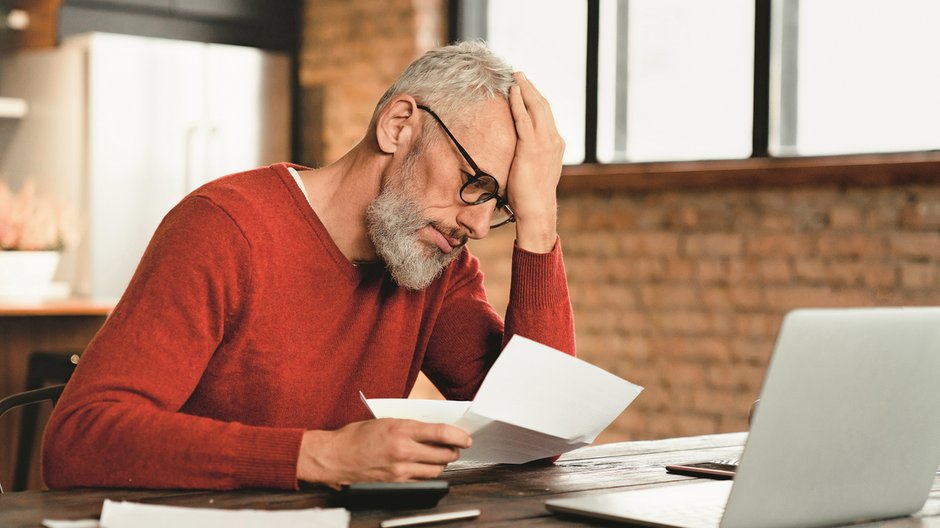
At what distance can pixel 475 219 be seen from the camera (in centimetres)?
176

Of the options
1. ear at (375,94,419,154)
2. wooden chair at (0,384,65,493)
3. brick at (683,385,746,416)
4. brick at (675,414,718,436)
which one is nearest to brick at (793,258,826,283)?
brick at (683,385,746,416)

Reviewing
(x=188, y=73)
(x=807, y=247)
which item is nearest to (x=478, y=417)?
(x=807, y=247)

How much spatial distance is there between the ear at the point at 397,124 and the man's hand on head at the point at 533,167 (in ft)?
0.50

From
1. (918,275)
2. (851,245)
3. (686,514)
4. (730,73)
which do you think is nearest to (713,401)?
(851,245)

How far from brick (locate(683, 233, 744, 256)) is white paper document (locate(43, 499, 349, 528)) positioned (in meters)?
2.99

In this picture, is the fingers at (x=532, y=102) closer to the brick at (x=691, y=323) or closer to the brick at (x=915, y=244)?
the brick at (x=915, y=244)

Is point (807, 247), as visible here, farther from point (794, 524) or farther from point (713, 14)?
point (794, 524)

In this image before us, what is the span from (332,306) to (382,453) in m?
0.46

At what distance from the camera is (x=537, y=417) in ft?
4.74

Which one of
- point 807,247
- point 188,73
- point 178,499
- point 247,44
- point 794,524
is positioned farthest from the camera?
point 247,44

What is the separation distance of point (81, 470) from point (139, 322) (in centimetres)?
19

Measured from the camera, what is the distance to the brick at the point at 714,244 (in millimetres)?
4039

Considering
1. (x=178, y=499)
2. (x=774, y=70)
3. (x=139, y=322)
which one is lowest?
(x=178, y=499)

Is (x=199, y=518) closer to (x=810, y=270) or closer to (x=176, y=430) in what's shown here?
(x=176, y=430)
